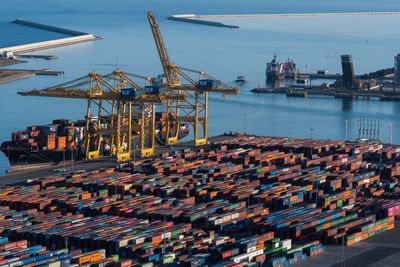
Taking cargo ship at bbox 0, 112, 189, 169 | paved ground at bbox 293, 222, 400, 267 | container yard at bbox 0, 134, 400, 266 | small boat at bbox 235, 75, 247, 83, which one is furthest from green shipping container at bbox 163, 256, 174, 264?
small boat at bbox 235, 75, 247, 83

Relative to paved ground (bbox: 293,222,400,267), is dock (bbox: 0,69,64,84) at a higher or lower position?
higher

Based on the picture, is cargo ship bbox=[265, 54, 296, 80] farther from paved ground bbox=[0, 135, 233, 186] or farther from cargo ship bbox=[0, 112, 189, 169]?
cargo ship bbox=[0, 112, 189, 169]

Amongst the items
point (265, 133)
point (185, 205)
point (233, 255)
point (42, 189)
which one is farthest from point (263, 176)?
point (265, 133)

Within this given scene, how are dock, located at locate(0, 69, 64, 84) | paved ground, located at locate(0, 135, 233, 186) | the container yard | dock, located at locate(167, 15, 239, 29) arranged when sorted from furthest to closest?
dock, located at locate(167, 15, 239, 29)
dock, located at locate(0, 69, 64, 84)
paved ground, located at locate(0, 135, 233, 186)
the container yard

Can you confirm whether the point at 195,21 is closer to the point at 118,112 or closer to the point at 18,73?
the point at 18,73

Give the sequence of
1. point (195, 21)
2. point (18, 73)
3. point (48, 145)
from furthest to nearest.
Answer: point (195, 21) < point (18, 73) < point (48, 145)

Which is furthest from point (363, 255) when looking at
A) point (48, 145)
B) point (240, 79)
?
point (240, 79)

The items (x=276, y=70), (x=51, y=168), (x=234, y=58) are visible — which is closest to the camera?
(x=51, y=168)
